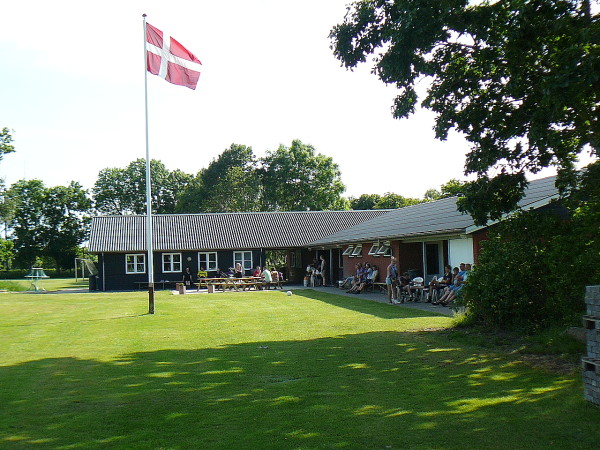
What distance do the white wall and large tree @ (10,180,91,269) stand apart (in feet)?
212

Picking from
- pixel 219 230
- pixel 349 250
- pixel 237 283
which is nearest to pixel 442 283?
pixel 349 250

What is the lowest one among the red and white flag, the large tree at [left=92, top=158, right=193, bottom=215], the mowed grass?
the mowed grass

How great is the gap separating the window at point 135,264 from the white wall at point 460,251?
85.1 ft

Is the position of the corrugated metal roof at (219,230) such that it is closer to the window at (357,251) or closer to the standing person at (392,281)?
the window at (357,251)

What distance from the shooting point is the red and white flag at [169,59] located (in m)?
19.3

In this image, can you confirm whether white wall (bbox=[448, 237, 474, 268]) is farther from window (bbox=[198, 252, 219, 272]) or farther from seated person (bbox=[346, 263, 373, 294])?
window (bbox=[198, 252, 219, 272])

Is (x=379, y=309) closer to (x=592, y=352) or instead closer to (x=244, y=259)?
(x=592, y=352)

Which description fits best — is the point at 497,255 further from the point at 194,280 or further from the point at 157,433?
the point at 194,280

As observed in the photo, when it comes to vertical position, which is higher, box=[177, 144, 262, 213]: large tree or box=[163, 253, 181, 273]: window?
box=[177, 144, 262, 213]: large tree

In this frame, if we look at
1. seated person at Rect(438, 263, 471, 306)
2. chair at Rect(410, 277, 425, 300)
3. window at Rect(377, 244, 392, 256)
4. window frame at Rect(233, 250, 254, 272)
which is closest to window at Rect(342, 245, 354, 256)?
window at Rect(377, 244, 392, 256)

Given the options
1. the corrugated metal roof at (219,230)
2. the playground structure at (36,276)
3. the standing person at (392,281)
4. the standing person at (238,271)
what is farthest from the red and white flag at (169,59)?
the playground structure at (36,276)

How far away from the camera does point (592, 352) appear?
280 inches

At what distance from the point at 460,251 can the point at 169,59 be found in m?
12.0

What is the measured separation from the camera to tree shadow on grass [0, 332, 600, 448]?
602cm
